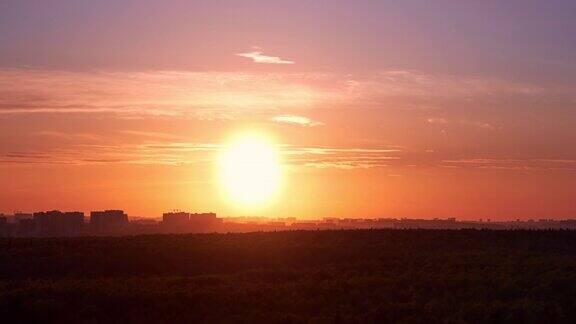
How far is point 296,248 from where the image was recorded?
48406 millimetres

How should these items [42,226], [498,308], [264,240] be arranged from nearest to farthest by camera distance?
[498,308] < [264,240] < [42,226]

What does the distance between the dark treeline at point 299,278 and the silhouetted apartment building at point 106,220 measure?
87.3 meters

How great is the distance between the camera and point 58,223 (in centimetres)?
13412

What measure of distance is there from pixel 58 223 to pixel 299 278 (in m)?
106

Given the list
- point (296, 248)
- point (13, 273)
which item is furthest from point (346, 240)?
point (13, 273)

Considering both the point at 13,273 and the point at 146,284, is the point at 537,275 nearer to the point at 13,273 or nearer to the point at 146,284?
the point at 146,284

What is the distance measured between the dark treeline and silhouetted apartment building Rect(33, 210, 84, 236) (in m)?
81.1

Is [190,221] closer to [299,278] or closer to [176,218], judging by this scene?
[176,218]

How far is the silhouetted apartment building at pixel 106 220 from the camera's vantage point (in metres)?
139

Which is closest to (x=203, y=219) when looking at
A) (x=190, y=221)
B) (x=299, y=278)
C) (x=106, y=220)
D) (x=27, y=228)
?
(x=190, y=221)

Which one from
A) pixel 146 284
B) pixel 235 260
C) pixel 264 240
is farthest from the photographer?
pixel 264 240

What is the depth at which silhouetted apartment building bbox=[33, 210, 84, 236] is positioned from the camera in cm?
13045

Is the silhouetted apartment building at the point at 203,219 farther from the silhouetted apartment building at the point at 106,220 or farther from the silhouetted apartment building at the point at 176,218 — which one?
the silhouetted apartment building at the point at 106,220

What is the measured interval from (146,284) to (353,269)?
38.0 feet
